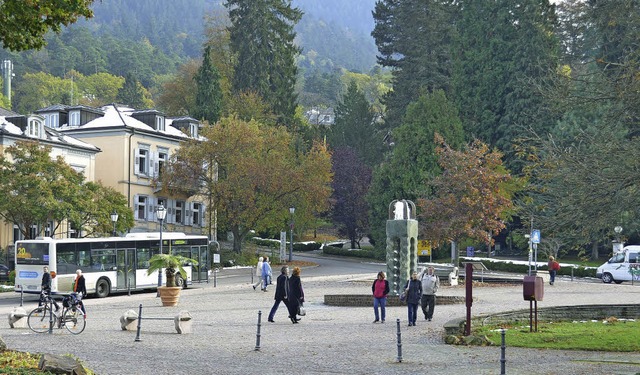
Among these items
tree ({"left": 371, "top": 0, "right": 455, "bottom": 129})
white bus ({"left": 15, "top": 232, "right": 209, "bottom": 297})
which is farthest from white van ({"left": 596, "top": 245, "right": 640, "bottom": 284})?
tree ({"left": 371, "top": 0, "right": 455, "bottom": 129})

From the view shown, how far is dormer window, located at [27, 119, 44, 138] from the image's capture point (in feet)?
202

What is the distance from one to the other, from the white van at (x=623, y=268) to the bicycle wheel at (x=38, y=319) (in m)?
35.8

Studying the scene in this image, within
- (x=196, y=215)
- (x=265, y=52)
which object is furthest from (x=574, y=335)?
(x=265, y=52)

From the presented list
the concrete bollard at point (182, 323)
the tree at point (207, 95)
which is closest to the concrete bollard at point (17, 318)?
the concrete bollard at point (182, 323)

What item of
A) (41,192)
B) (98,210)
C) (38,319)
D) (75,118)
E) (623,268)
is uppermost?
(75,118)

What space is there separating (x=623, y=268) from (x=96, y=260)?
2863 centimetres

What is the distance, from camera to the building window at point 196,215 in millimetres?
76438

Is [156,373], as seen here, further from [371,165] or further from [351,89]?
[351,89]

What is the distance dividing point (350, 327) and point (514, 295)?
15.8 metres

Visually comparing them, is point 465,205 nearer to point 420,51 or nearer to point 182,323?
point 182,323

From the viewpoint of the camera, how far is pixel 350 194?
91750mm

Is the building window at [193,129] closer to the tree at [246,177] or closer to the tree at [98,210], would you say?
the tree at [246,177]

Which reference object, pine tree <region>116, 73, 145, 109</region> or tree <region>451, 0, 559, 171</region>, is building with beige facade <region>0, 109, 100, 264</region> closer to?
tree <region>451, 0, 559, 171</region>

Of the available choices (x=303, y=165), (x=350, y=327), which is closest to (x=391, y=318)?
(x=350, y=327)
